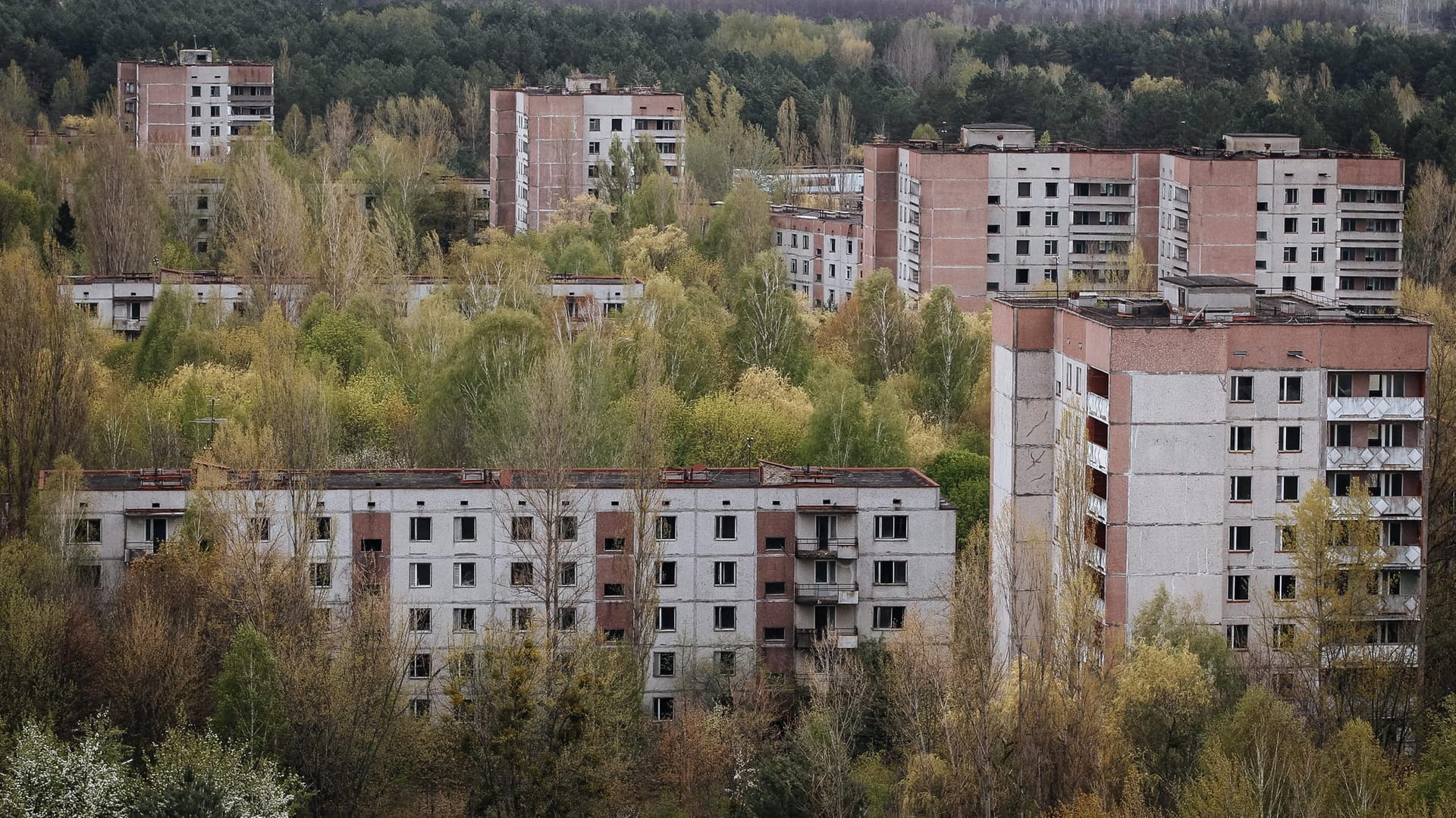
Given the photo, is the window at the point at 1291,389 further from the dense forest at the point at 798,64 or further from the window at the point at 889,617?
the dense forest at the point at 798,64

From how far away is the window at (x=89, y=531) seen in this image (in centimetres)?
3516

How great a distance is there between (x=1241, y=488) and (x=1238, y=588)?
3.99 feet

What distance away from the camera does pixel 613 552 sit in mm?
34938

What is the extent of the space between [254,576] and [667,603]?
5417 mm

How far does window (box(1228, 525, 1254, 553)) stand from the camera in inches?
1277

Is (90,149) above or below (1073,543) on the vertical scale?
above

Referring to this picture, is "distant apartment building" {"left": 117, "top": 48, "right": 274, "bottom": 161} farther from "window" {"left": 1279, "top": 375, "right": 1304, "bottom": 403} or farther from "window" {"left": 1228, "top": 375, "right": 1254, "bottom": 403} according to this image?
"window" {"left": 1279, "top": 375, "right": 1304, "bottom": 403}

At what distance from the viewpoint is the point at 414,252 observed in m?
64.2

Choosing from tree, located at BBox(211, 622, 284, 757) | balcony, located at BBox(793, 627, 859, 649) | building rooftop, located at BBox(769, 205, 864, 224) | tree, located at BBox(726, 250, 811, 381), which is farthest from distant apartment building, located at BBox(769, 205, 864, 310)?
tree, located at BBox(211, 622, 284, 757)

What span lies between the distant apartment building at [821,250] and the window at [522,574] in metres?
27.8

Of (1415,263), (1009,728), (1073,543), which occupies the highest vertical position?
(1415,263)

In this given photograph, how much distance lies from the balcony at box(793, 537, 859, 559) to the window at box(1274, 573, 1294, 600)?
554 cm

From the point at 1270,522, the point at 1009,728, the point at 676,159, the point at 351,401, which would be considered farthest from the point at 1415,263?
the point at 1009,728

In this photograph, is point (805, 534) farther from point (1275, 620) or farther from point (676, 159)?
point (676, 159)
